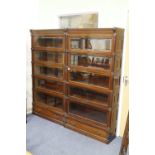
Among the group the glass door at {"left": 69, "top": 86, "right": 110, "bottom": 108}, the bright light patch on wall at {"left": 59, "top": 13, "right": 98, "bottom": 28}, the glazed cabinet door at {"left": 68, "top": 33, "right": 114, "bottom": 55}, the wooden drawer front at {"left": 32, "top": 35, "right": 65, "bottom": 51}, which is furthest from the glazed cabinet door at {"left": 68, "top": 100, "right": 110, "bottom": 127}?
the bright light patch on wall at {"left": 59, "top": 13, "right": 98, "bottom": 28}

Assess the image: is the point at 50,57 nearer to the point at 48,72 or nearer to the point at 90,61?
the point at 48,72

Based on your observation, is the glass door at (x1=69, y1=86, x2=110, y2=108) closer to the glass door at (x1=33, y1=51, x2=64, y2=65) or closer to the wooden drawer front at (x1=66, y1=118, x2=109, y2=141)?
the wooden drawer front at (x1=66, y1=118, x2=109, y2=141)

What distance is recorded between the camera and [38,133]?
3.18 m

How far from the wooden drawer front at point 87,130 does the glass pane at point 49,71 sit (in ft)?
2.85

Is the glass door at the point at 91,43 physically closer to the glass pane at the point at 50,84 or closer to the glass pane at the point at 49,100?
the glass pane at the point at 50,84

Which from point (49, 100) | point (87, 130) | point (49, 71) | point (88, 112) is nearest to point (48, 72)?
point (49, 71)

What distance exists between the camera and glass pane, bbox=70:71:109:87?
2896 millimetres

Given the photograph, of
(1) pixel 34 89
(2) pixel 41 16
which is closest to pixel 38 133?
(1) pixel 34 89

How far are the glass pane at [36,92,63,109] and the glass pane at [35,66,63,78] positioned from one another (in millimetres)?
455

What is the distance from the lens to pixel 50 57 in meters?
3.58

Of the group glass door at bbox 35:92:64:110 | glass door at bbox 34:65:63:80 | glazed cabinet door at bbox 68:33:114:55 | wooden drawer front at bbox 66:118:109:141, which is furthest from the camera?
glass door at bbox 35:92:64:110

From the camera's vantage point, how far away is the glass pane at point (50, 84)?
3.46 meters
